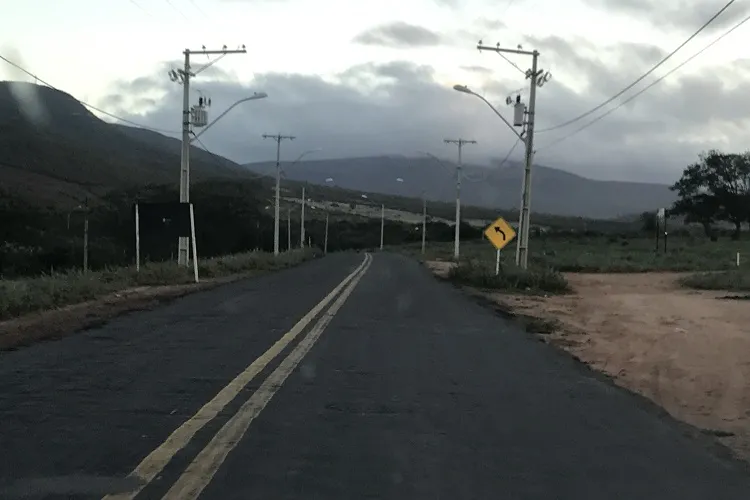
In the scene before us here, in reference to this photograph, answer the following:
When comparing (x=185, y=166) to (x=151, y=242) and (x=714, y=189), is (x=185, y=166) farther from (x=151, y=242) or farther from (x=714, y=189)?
(x=714, y=189)

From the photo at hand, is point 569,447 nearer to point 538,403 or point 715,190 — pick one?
point 538,403

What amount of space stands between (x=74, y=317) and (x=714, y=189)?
108 metres

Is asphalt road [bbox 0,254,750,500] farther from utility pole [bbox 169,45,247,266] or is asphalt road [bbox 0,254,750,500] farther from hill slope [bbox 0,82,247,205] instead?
hill slope [bbox 0,82,247,205]

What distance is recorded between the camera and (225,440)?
7.32 m

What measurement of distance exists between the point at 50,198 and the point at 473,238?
7312 centimetres

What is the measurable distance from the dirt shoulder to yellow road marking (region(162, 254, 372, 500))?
15.7 feet

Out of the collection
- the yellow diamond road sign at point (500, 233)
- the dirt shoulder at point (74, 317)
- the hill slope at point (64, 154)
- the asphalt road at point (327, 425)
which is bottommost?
the dirt shoulder at point (74, 317)

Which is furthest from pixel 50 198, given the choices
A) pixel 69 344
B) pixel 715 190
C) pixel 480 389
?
pixel 715 190

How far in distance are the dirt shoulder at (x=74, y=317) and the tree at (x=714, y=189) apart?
9914 centimetres

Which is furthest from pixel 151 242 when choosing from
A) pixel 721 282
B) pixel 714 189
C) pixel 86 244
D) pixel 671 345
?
pixel 714 189

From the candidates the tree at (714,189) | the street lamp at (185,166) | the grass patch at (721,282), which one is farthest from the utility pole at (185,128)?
the tree at (714,189)

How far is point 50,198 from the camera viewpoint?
71.4 metres

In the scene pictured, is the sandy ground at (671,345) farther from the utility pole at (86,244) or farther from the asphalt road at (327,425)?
the utility pole at (86,244)

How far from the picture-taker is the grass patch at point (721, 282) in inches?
1312
